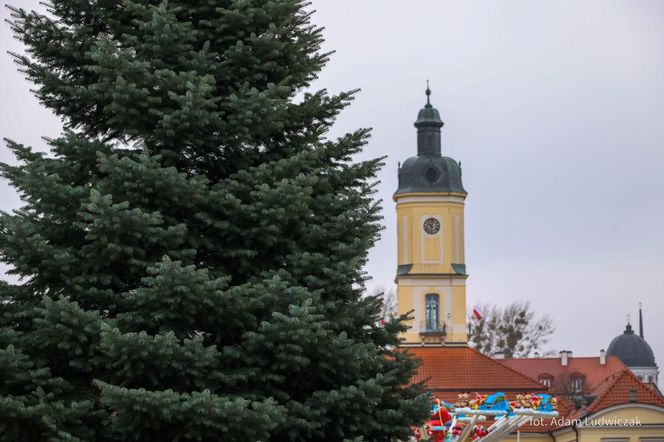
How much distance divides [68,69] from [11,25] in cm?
76

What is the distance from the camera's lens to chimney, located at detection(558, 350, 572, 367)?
366ft

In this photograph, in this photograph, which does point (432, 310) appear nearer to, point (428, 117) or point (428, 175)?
point (428, 175)

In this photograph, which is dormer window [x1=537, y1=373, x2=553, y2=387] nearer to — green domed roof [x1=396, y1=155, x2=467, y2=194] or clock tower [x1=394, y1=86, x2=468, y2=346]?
clock tower [x1=394, y1=86, x2=468, y2=346]

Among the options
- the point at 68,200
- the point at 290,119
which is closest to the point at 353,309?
the point at 290,119

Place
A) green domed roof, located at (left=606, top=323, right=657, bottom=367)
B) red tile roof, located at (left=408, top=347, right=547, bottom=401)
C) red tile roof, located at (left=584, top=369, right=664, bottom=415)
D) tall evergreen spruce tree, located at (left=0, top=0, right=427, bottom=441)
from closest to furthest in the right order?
tall evergreen spruce tree, located at (left=0, top=0, right=427, bottom=441) < red tile roof, located at (left=584, top=369, right=664, bottom=415) < red tile roof, located at (left=408, top=347, right=547, bottom=401) < green domed roof, located at (left=606, top=323, right=657, bottom=367)

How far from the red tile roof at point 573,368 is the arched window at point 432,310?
51.3ft

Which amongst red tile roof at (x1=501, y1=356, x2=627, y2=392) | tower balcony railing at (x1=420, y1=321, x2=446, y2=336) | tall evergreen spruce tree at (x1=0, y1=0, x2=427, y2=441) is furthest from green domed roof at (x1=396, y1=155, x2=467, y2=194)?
tall evergreen spruce tree at (x1=0, y1=0, x2=427, y2=441)

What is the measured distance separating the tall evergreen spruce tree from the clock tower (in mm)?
75063

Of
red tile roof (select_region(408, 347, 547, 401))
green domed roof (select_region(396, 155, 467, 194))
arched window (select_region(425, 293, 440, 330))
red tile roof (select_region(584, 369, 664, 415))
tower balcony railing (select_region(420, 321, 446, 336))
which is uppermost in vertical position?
green domed roof (select_region(396, 155, 467, 194))

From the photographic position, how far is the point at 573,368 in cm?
11188

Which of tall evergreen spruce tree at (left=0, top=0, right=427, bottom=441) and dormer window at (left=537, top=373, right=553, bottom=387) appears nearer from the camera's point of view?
tall evergreen spruce tree at (left=0, top=0, right=427, bottom=441)

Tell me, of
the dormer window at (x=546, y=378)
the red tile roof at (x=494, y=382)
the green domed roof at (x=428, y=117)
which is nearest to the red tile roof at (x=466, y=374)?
the red tile roof at (x=494, y=382)

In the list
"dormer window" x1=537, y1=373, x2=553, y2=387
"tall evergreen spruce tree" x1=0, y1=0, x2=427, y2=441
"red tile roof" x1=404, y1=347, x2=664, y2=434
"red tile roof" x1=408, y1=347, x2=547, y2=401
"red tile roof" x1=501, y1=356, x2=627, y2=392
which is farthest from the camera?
"dormer window" x1=537, y1=373, x2=553, y2=387

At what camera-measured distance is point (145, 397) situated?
12344mm
